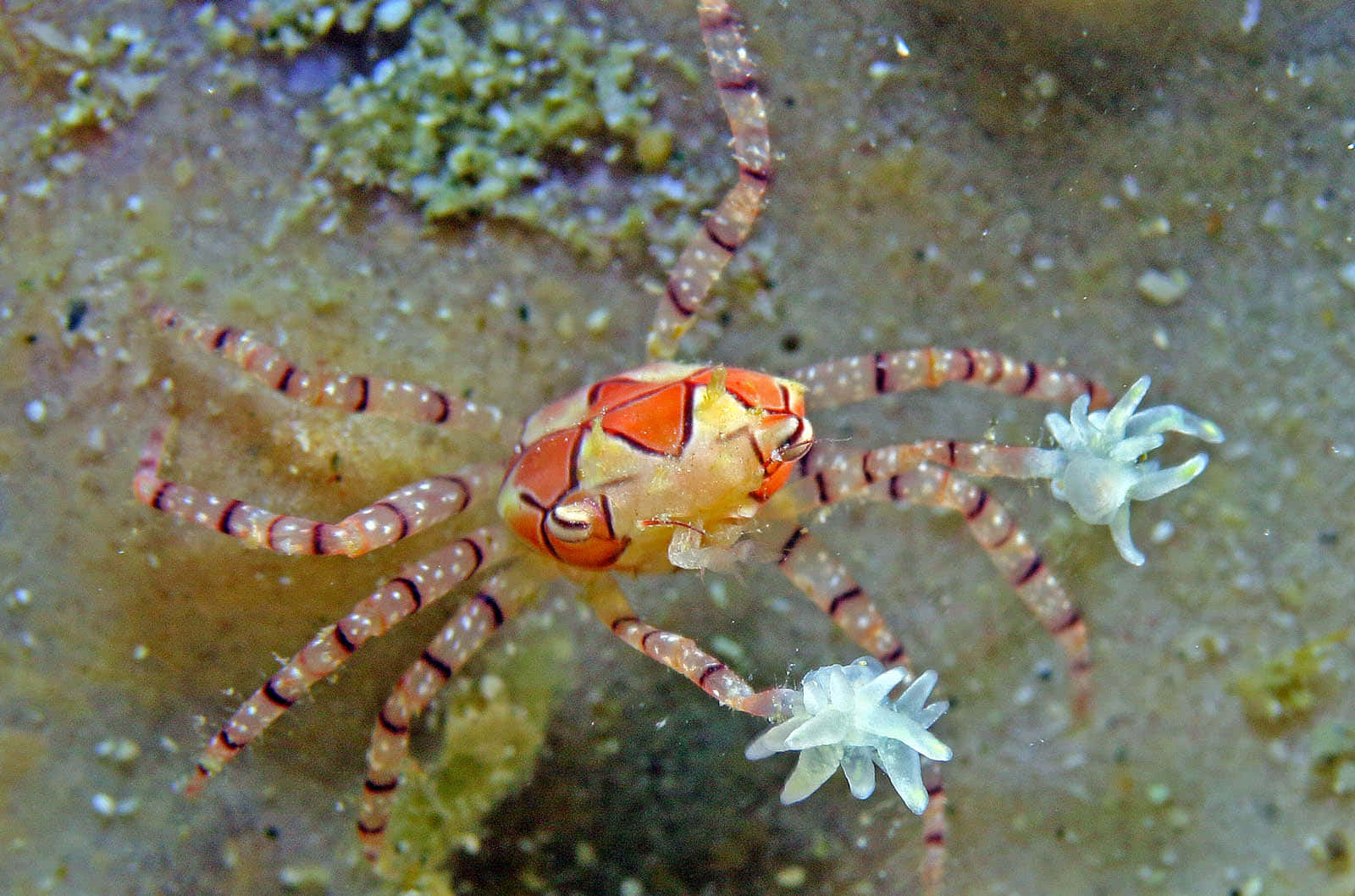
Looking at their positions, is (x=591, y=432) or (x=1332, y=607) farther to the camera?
(x=1332, y=607)

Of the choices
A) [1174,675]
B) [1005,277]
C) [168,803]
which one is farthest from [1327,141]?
[168,803]

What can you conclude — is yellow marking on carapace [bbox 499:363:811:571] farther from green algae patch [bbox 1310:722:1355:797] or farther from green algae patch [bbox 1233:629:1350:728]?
green algae patch [bbox 1310:722:1355:797]

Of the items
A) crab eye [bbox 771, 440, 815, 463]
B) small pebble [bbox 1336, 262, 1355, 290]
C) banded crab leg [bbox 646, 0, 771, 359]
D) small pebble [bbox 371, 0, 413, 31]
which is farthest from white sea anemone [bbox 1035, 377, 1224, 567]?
small pebble [bbox 371, 0, 413, 31]

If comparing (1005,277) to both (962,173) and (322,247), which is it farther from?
(322,247)

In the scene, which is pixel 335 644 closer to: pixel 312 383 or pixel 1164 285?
pixel 312 383

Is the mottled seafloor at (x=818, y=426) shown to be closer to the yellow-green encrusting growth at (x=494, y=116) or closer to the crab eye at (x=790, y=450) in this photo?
the yellow-green encrusting growth at (x=494, y=116)

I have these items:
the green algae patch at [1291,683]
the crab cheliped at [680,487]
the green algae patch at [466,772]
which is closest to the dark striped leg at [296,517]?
the crab cheliped at [680,487]
